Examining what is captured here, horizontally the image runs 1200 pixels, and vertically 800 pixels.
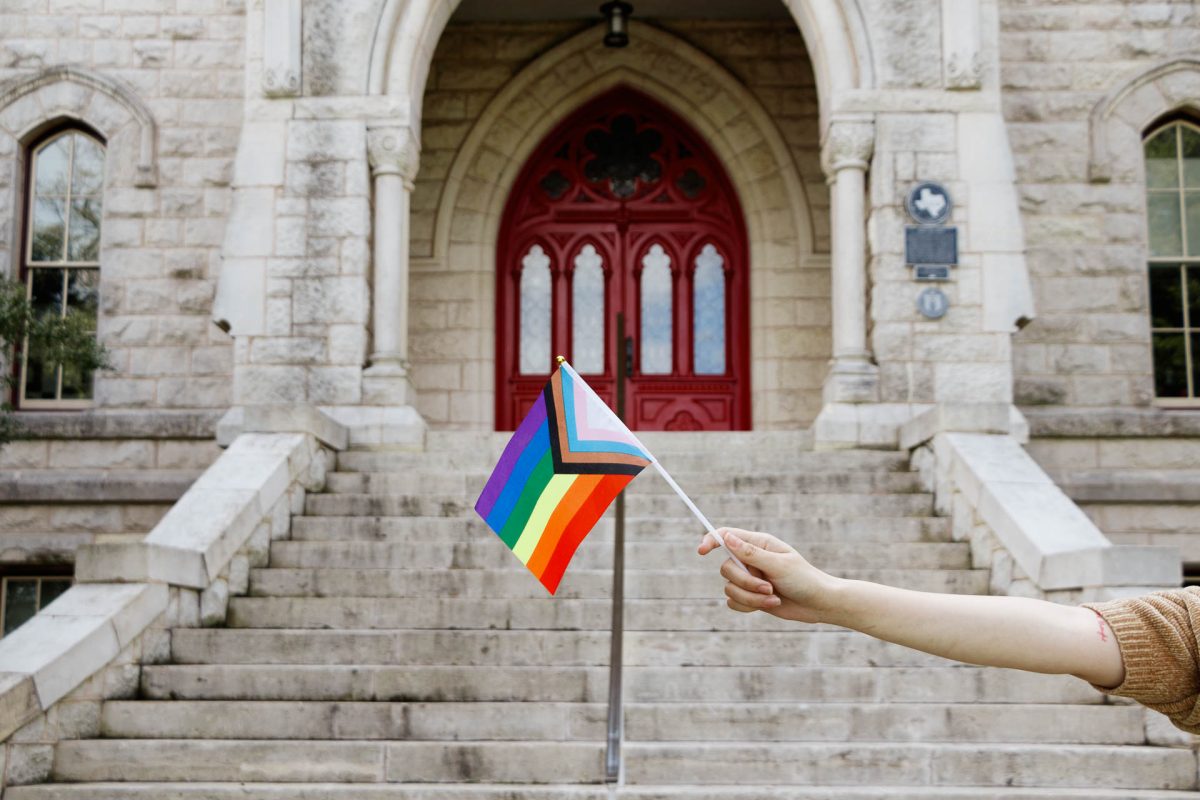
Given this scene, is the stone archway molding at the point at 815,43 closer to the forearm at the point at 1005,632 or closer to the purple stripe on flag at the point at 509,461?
the purple stripe on flag at the point at 509,461

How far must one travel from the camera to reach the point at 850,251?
9.73m

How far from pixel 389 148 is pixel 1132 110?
5.99 meters

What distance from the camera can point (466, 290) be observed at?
38.6 ft

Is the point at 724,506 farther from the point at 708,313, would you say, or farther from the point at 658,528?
the point at 708,313

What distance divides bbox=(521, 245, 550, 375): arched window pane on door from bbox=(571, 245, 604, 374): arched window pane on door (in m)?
0.24

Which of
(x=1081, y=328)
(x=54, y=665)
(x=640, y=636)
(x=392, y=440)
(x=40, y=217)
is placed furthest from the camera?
(x=40, y=217)

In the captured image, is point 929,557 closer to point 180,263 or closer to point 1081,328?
point 1081,328

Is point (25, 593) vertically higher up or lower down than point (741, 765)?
higher up

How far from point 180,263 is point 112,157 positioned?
3.56 feet

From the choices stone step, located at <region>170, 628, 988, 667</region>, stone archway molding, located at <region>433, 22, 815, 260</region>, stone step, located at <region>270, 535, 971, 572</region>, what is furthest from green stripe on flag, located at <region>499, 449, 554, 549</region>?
stone archway molding, located at <region>433, 22, 815, 260</region>

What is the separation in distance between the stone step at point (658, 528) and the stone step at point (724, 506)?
0.16 metres

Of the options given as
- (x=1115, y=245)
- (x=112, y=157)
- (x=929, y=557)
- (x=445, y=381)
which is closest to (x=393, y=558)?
(x=929, y=557)

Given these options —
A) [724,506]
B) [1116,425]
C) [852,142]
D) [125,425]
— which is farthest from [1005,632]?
[125,425]

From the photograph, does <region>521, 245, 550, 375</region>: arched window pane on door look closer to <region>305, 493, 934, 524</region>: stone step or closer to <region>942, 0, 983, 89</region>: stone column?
<region>942, 0, 983, 89</region>: stone column
